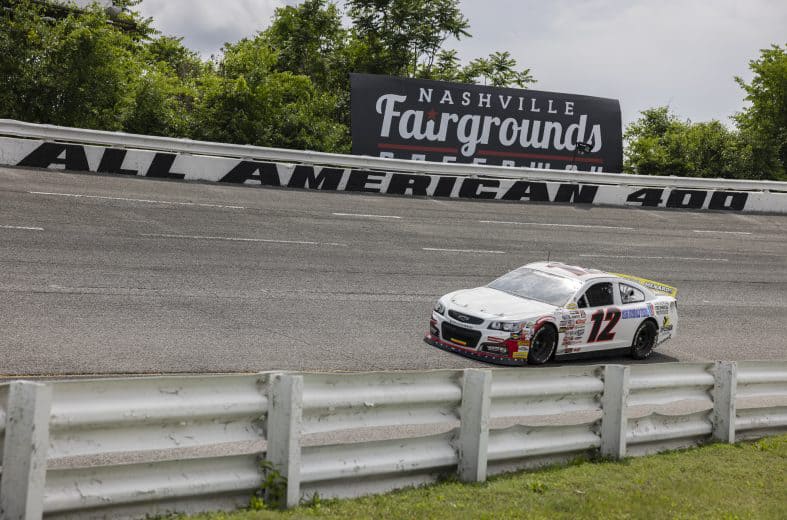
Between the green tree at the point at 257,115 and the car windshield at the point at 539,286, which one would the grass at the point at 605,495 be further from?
the green tree at the point at 257,115

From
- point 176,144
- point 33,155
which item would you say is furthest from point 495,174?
point 33,155

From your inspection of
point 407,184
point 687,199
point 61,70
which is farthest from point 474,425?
point 61,70

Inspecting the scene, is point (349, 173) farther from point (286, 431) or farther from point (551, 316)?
point (286, 431)

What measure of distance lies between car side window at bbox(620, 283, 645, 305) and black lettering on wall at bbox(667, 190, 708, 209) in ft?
59.6

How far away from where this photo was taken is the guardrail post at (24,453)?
16.4ft

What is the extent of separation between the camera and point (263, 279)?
16.6 m

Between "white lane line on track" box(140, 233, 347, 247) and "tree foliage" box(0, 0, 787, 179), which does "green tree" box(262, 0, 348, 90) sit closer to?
"tree foliage" box(0, 0, 787, 179)

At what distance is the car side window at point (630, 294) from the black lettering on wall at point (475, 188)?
46.0 ft

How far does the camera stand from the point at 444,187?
29000 millimetres

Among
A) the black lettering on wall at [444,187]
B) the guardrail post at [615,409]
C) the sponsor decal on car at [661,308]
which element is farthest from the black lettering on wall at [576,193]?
the guardrail post at [615,409]

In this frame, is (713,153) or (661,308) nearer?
(661,308)

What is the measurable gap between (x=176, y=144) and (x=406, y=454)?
20.6 metres

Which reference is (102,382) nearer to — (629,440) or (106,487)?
(106,487)

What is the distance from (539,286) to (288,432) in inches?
365
